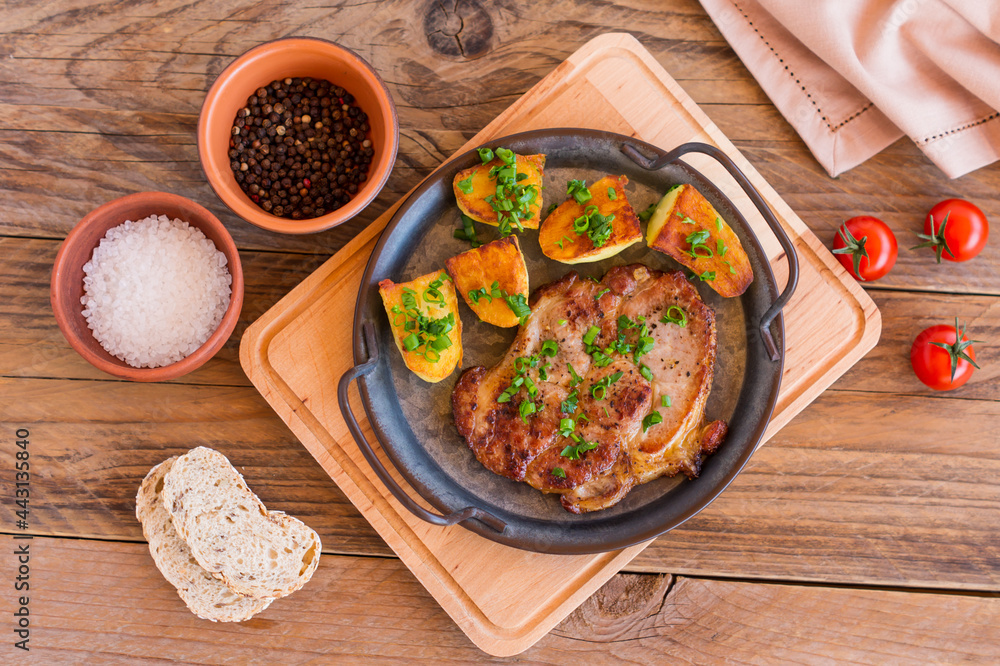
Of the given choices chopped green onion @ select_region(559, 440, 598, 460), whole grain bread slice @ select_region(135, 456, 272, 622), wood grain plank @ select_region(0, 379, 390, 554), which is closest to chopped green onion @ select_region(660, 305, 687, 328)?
chopped green onion @ select_region(559, 440, 598, 460)

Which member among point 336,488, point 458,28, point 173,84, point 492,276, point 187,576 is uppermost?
point 458,28

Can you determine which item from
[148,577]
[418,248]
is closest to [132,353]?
[148,577]

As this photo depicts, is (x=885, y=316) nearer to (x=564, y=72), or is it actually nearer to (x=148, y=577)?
(x=564, y=72)

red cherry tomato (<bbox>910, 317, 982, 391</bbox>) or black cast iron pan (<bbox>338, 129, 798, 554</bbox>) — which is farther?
red cherry tomato (<bbox>910, 317, 982, 391</bbox>)

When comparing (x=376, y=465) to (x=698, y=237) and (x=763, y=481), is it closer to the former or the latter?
(x=698, y=237)

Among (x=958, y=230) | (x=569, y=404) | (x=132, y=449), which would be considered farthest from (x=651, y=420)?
(x=132, y=449)

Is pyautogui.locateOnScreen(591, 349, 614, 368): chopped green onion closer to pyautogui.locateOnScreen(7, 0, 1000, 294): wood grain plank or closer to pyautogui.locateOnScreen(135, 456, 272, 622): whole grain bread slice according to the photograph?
pyautogui.locateOnScreen(7, 0, 1000, 294): wood grain plank
